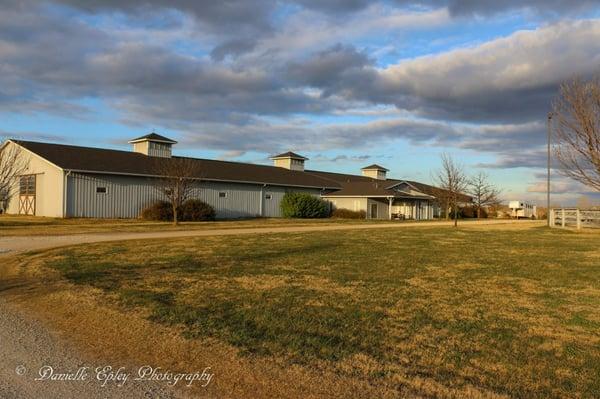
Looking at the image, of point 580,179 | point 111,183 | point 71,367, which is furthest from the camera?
point 111,183

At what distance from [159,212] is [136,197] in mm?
2389

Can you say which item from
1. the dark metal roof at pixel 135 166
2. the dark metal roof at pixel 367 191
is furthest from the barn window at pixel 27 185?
the dark metal roof at pixel 367 191

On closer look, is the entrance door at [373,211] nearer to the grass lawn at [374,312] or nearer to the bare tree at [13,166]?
the bare tree at [13,166]

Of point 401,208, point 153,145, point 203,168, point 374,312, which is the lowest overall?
point 374,312

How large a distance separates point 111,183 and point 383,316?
96.6 feet

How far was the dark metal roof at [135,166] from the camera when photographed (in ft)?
108

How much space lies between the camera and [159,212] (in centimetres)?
3328

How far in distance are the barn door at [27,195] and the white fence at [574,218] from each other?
31727mm

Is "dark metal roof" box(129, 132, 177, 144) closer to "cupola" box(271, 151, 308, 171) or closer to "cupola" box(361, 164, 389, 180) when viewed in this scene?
"cupola" box(271, 151, 308, 171)

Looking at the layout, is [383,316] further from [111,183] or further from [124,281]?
[111,183]

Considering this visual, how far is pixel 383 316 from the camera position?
22.9 feet

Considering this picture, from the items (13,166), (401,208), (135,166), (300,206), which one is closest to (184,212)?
(135,166)

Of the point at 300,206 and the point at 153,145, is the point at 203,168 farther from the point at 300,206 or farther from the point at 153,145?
the point at 300,206

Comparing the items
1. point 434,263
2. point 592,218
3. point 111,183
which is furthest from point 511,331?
point 111,183
